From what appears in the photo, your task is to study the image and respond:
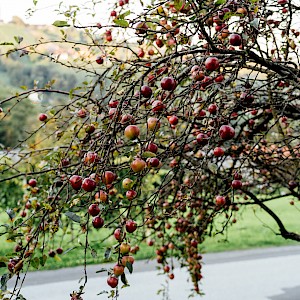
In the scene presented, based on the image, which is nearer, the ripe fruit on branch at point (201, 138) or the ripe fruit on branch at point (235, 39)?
the ripe fruit on branch at point (235, 39)

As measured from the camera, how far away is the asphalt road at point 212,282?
532cm

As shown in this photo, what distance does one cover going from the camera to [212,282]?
5.90m

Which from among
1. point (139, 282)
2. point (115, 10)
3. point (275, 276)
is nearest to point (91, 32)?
point (115, 10)

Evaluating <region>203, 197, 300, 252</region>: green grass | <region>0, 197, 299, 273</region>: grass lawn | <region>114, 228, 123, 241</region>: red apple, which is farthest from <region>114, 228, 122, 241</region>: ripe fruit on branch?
<region>203, 197, 300, 252</region>: green grass

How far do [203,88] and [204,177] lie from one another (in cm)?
136

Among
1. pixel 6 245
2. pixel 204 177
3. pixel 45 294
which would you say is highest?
pixel 6 245

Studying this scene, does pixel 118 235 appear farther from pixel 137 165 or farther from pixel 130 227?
pixel 137 165

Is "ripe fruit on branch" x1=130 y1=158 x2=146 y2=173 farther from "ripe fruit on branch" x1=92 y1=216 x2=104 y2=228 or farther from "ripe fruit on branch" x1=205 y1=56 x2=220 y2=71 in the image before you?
"ripe fruit on branch" x1=205 y1=56 x2=220 y2=71

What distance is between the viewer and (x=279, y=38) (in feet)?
9.52

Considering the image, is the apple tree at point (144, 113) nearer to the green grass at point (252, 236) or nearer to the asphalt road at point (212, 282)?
the asphalt road at point (212, 282)

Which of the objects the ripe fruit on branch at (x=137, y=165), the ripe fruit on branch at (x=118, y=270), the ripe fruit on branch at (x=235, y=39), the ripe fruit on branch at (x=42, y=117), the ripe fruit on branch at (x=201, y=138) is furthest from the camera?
the ripe fruit on branch at (x=42, y=117)

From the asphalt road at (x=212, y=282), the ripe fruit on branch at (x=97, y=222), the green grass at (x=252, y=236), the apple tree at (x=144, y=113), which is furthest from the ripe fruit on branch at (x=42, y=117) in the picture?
the green grass at (x=252, y=236)

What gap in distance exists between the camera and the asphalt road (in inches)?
209

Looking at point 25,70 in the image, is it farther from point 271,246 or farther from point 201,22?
point 201,22
